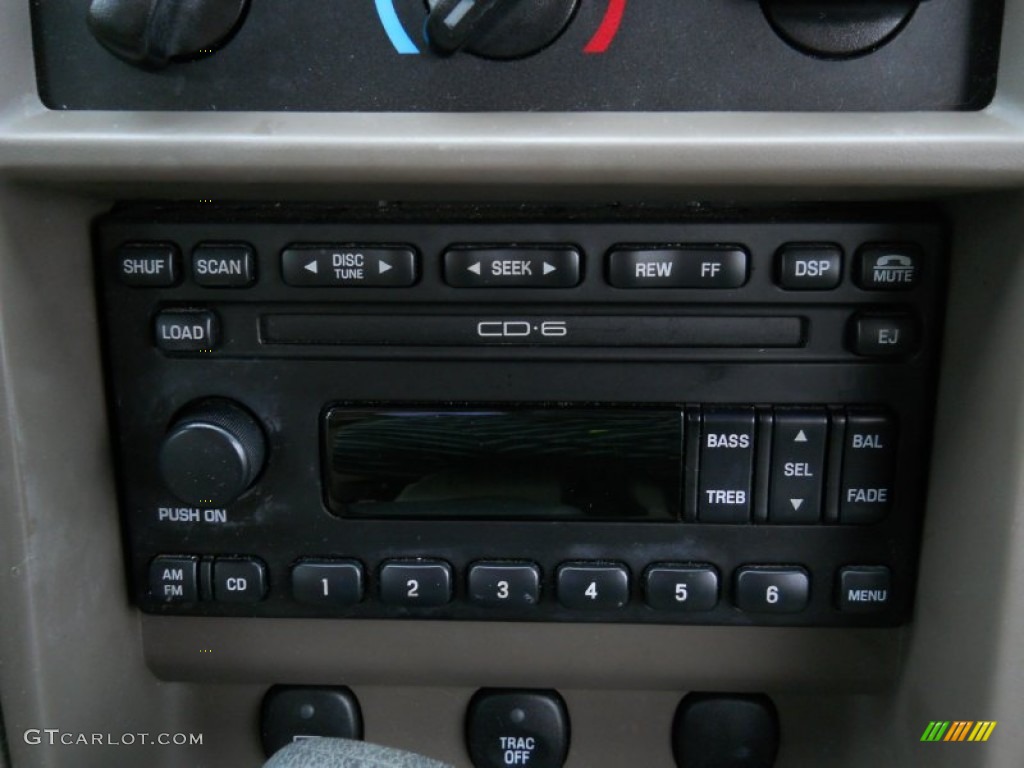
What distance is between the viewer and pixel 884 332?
0.53m

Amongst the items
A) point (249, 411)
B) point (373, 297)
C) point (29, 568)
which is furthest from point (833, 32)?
point (29, 568)

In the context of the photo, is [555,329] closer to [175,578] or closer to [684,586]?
[684,586]

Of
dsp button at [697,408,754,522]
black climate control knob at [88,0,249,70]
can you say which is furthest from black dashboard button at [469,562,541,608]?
black climate control knob at [88,0,249,70]

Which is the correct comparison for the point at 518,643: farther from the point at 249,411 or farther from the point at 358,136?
the point at 358,136

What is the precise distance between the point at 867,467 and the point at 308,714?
1.33 feet

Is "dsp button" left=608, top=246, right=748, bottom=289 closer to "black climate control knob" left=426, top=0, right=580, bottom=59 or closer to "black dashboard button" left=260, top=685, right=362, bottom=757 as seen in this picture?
"black climate control knob" left=426, top=0, right=580, bottom=59

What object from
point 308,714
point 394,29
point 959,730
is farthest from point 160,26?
point 959,730

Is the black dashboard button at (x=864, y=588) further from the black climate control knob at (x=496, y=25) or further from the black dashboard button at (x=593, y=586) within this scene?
the black climate control knob at (x=496, y=25)

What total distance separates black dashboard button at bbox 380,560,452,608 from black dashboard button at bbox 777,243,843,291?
274 millimetres

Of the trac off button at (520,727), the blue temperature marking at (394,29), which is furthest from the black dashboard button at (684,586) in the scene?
the blue temperature marking at (394,29)

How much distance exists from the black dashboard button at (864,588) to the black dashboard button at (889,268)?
6.8 inches

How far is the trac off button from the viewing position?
63cm

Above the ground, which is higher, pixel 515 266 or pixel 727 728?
pixel 515 266

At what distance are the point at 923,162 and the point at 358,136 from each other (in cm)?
27
